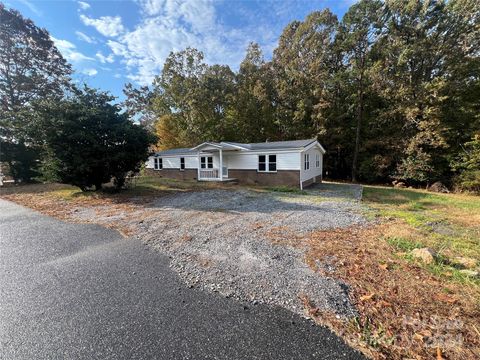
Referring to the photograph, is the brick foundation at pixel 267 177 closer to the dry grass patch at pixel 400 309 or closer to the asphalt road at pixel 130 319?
the dry grass patch at pixel 400 309

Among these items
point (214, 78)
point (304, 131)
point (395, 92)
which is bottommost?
point (304, 131)

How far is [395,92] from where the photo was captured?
55.3 feet

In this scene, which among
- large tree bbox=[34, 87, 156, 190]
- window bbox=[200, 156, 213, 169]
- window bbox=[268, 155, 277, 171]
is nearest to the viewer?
large tree bbox=[34, 87, 156, 190]

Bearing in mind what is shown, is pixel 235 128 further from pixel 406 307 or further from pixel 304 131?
pixel 406 307

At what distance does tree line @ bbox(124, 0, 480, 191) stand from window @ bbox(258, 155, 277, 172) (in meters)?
8.12

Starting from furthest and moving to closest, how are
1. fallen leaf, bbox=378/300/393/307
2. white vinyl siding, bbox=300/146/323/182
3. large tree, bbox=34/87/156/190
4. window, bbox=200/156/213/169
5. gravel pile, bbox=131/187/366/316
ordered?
window, bbox=200/156/213/169
white vinyl siding, bbox=300/146/323/182
large tree, bbox=34/87/156/190
gravel pile, bbox=131/187/366/316
fallen leaf, bbox=378/300/393/307

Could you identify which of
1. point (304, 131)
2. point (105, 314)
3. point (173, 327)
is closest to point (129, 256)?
point (105, 314)

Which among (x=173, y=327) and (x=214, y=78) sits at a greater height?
(x=214, y=78)

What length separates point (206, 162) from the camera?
17.0m

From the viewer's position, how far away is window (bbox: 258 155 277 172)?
45.6 ft

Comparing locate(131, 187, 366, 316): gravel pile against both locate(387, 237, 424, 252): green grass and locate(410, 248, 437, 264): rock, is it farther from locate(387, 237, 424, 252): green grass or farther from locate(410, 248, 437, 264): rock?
locate(410, 248, 437, 264): rock

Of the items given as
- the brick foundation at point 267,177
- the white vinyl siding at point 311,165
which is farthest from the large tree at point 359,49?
the brick foundation at point 267,177

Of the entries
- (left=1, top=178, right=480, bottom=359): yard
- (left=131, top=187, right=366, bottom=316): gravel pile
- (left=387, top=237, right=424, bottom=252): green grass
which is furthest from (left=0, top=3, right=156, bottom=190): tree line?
(left=387, top=237, right=424, bottom=252): green grass

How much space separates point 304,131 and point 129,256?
63.8 feet
